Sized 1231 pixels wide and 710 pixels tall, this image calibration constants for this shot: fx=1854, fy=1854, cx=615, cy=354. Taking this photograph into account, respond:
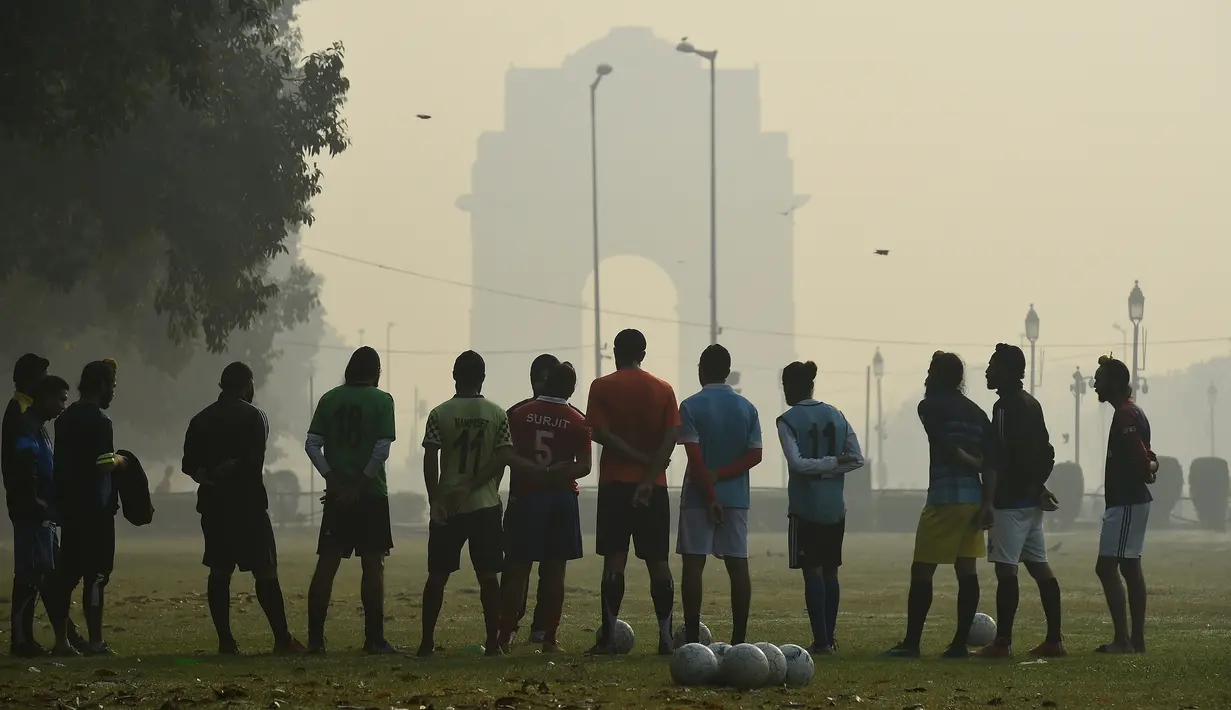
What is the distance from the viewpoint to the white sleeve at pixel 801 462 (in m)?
12.9

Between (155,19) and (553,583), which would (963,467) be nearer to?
(553,583)

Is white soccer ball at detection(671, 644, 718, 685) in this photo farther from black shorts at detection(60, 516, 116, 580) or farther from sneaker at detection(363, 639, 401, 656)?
black shorts at detection(60, 516, 116, 580)

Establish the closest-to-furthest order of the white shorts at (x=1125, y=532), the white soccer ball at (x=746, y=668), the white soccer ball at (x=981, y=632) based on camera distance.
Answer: the white soccer ball at (x=746, y=668), the white shorts at (x=1125, y=532), the white soccer ball at (x=981, y=632)

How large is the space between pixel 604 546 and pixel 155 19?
13356 mm

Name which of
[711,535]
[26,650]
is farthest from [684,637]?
[26,650]

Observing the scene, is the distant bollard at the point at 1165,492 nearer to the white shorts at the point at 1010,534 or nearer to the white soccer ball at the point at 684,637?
the white shorts at the point at 1010,534

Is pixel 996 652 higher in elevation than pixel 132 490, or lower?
lower

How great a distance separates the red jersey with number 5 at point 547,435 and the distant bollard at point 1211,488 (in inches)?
1928

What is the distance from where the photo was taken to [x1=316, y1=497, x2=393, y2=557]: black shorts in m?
12.8

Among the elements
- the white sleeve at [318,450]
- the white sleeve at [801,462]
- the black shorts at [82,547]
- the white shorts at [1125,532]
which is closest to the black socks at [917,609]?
the white sleeve at [801,462]

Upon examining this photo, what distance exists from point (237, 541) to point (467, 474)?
1.67 metres

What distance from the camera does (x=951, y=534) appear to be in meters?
12.9

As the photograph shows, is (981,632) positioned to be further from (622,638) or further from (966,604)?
(622,638)

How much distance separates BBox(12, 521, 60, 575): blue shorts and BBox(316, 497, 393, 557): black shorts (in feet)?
6.45
